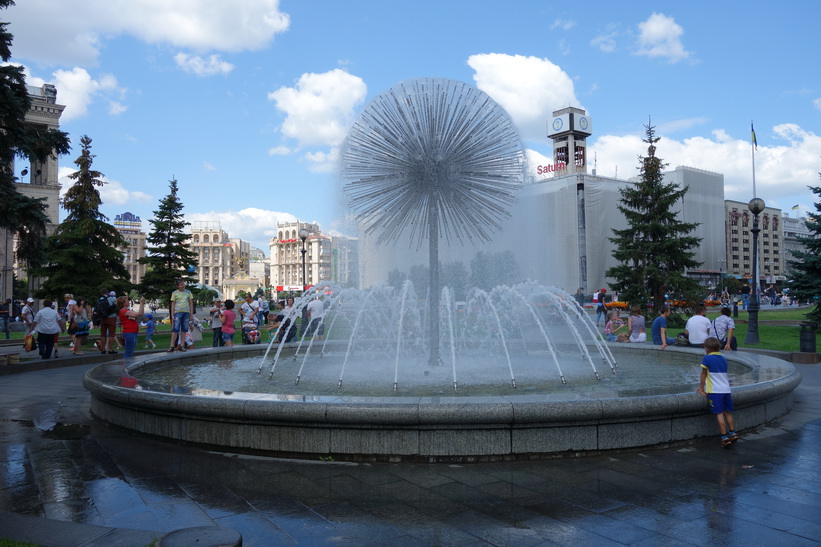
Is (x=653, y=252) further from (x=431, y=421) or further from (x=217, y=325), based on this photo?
(x=431, y=421)

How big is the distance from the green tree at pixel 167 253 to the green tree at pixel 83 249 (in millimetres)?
3642

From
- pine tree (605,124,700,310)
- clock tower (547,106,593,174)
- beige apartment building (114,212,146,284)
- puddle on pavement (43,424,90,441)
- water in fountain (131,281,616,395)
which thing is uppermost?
clock tower (547,106,593,174)

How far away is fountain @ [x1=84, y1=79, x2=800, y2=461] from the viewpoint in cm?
582

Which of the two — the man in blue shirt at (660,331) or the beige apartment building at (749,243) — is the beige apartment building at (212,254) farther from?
the man in blue shirt at (660,331)

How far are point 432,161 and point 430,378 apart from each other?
3628mm

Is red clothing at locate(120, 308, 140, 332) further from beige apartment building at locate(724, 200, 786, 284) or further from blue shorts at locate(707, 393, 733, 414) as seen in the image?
beige apartment building at locate(724, 200, 786, 284)

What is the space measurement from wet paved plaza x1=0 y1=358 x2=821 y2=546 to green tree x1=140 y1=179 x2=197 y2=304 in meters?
29.7

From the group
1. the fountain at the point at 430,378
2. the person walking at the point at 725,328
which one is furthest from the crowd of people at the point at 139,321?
the person walking at the point at 725,328

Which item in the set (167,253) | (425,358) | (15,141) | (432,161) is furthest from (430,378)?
(167,253)

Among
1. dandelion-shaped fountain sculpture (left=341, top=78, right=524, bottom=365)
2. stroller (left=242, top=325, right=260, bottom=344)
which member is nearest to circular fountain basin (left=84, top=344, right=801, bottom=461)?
dandelion-shaped fountain sculpture (left=341, top=78, right=524, bottom=365)

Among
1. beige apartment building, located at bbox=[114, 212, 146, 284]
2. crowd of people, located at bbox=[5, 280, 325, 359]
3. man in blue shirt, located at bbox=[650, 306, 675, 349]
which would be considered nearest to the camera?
man in blue shirt, located at bbox=[650, 306, 675, 349]

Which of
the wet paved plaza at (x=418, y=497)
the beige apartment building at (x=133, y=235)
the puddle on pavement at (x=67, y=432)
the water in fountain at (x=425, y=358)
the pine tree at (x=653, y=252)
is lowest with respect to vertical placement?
the puddle on pavement at (x=67, y=432)

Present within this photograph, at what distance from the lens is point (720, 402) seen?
6.42 metres

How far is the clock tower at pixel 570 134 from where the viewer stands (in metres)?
103
